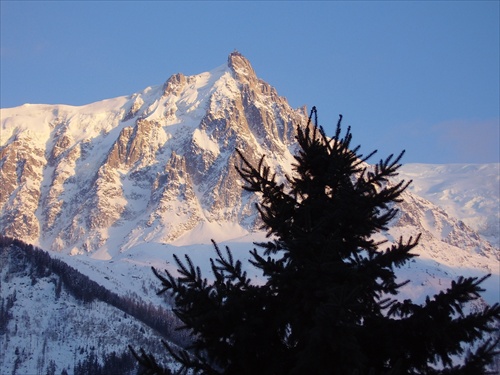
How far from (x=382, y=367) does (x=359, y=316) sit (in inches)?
34.5

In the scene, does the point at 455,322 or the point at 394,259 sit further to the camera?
the point at 394,259

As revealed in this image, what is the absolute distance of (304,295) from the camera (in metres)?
11.8

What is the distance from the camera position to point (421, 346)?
1194cm

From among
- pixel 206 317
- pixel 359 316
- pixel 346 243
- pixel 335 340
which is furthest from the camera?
pixel 346 243

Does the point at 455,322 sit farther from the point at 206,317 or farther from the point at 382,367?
the point at 206,317

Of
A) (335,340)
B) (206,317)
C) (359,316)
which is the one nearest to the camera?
(335,340)

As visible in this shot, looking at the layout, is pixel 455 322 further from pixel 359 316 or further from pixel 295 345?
pixel 295 345

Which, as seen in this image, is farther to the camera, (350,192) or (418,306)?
(350,192)

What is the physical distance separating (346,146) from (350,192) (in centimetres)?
125

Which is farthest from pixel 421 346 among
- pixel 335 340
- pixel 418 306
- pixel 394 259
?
pixel 335 340

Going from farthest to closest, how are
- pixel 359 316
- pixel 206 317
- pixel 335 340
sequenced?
1. pixel 359 316
2. pixel 206 317
3. pixel 335 340

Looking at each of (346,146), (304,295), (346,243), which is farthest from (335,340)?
(346,146)

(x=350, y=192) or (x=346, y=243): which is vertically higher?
(x=350, y=192)

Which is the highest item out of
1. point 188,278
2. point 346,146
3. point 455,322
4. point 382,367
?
point 346,146
